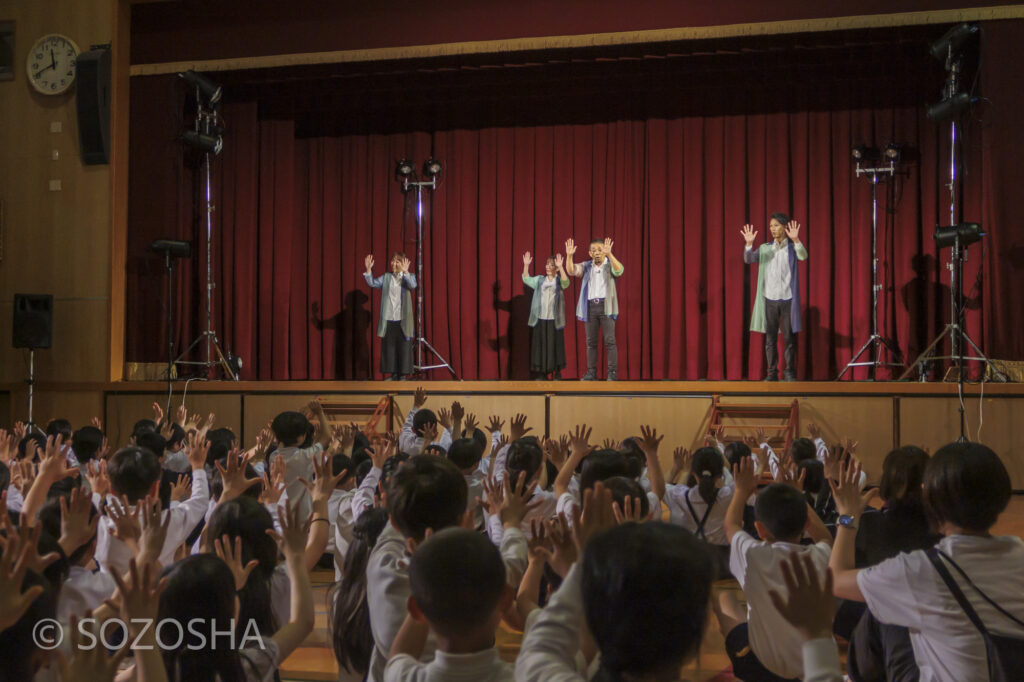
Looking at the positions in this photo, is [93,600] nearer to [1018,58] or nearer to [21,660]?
[21,660]

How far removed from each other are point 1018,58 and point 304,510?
23.9 feet

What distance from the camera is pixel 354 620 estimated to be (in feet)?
6.83

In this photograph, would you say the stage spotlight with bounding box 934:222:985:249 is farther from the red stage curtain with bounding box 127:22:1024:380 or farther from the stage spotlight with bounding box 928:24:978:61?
the red stage curtain with bounding box 127:22:1024:380

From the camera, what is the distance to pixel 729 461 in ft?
13.0

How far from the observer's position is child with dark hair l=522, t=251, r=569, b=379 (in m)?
9.49

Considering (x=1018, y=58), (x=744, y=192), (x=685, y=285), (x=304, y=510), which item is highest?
(x=1018, y=58)

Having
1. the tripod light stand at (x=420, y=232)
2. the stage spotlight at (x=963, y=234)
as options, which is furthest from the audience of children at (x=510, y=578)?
the tripod light stand at (x=420, y=232)

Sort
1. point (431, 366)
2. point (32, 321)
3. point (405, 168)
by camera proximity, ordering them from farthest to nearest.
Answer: point (405, 168), point (431, 366), point (32, 321)

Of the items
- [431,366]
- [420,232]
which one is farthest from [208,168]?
[431,366]

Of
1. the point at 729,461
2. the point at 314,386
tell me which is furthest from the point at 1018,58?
the point at 314,386

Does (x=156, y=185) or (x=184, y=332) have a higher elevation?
(x=156, y=185)

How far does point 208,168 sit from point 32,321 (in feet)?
7.69

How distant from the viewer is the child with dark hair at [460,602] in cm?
136

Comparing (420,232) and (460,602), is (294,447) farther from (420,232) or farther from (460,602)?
(420,232)
